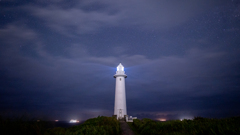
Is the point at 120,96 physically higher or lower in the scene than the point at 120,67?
lower

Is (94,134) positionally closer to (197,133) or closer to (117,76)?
(197,133)

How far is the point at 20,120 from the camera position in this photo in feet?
23.3

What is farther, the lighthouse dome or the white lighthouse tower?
the lighthouse dome

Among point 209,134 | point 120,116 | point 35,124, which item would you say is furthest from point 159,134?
point 120,116

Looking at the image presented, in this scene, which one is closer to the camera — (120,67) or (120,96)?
(120,96)

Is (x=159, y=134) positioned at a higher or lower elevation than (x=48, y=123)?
lower

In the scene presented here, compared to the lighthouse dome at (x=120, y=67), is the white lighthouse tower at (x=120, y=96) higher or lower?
lower

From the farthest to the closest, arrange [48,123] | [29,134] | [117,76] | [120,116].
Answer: [117,76]
[120,116]
[48,123]
[29,134]

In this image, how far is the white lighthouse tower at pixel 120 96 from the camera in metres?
30.2

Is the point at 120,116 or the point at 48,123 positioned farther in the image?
the point at 120,116

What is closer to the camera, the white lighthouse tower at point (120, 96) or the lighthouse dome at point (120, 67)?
the white lighthouse tower at point (120, 96)

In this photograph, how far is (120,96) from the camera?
A: 31.2 m

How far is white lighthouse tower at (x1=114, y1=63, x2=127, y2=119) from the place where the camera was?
30172 millimetres

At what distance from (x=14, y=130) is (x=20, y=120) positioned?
1069 mm
